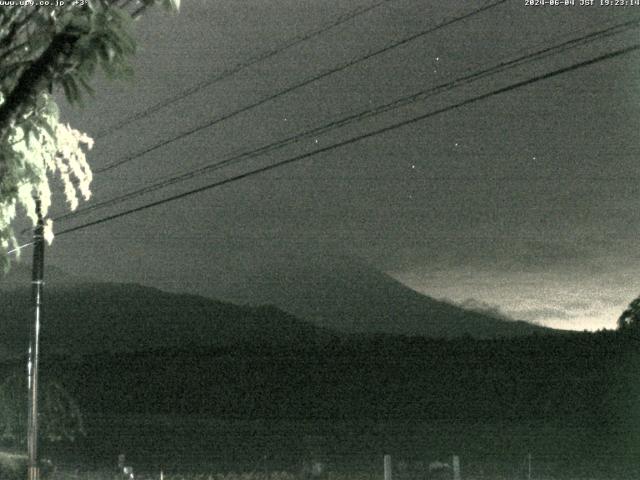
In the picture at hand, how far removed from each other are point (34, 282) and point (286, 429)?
42264mm

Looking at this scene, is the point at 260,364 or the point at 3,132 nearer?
the point at 3,132

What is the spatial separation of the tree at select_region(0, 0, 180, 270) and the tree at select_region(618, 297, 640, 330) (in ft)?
192

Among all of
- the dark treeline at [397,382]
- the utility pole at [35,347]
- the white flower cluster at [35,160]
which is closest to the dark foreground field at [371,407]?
the dark treeline at [397,382]

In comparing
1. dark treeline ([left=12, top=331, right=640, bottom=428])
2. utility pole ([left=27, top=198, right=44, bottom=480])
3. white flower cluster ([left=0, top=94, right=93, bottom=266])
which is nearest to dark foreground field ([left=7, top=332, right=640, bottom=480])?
dark treeline ([left=12, top=331, right=640, bottom=428])

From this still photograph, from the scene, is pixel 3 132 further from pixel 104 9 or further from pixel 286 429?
pixel 286 429

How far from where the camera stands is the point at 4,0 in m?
5.68

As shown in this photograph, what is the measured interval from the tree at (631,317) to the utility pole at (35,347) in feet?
153

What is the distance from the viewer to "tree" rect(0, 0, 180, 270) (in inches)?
201

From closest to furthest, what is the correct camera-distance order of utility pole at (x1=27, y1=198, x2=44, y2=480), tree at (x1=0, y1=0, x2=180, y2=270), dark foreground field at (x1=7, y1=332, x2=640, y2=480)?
tree at (x1=0, y1=0, x2=180, y2=270), utility pole at (x1=27, y1=198, x2=44, y2=480), dark foreground field at (x1=7, y1=332, x2=640, y2=480)

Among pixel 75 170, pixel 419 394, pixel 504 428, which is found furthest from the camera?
pixel 419 394

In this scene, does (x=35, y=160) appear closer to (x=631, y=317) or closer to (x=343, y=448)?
(x=343, y=448)

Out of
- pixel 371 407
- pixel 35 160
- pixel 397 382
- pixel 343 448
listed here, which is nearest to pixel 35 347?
pixel 35 160

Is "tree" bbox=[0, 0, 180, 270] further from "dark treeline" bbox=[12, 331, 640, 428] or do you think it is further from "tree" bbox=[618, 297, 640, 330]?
"tree" bbox=[618, 297, 640, 330]

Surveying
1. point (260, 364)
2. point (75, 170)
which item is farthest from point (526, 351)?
point (75, 170)
